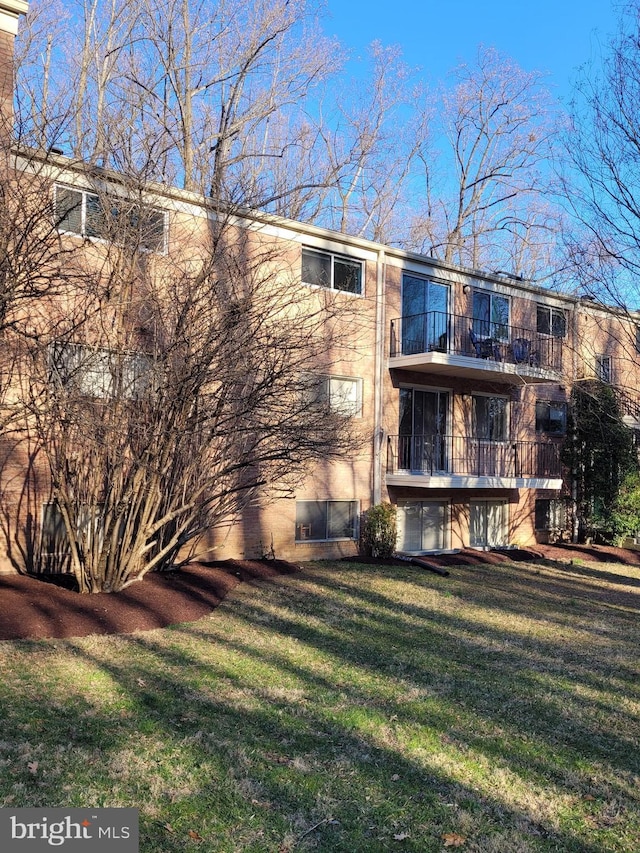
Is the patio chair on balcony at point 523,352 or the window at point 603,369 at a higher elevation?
the patio chair on balcony at point 523,352

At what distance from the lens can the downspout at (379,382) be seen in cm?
1602

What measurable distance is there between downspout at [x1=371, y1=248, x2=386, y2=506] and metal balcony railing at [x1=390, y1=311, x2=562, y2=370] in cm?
39

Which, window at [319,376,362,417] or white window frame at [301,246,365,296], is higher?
white window frame at [301,246,365,296]

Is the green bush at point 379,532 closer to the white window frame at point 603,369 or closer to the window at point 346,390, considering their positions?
the window at point 346,390

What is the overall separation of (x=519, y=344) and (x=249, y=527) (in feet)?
29.3

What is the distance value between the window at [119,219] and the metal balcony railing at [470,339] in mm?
7805

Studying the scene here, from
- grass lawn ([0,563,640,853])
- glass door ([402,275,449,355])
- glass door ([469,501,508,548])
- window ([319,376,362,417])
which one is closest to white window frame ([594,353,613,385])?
glass door ([402,275,449,355])

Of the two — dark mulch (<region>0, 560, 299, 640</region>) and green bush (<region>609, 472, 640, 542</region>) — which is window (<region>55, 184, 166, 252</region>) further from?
green bush (<region>609, 472, 640, 542</region>)

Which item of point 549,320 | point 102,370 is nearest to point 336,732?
point 102,370

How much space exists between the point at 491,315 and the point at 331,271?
536cm

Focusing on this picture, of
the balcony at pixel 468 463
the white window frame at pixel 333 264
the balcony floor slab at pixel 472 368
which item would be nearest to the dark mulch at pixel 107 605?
the balcony at pixel 468 463

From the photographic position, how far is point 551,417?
66.8 ft

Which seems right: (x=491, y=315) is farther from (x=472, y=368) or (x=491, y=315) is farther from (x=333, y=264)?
(x=333, y=264)

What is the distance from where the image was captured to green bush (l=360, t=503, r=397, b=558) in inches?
613
